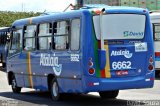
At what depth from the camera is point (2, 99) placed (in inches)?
715

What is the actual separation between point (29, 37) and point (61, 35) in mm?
2655

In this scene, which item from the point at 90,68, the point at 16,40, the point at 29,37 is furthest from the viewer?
the point at 16,40

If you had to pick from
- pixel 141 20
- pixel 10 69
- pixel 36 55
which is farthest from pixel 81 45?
pixel 10 69

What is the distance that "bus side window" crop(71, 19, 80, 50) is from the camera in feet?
50.5

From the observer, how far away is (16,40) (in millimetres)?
20344

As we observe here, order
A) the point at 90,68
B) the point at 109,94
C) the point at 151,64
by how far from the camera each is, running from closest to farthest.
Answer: the point at 90,68
the point at 151,64
the point at 109,94

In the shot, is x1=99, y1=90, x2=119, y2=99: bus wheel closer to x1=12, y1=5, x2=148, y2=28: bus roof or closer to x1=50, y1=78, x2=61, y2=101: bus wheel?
x1=50, y1=78, x2=61, y2=101: bus wheel

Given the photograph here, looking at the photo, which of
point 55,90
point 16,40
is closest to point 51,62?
point 55,90

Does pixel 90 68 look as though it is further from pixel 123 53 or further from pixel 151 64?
pixel 151 64

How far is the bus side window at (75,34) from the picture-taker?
15.4m

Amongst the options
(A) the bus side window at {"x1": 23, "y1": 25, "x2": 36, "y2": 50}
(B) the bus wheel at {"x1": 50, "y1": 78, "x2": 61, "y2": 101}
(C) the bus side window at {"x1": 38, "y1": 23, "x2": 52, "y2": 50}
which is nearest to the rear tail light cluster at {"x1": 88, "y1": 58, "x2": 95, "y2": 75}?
(B) the bus wheel at {"x1": 50, "y1": 78, "x2": 61, "y2": 101}

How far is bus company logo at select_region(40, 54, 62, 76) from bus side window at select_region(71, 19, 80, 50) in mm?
1058

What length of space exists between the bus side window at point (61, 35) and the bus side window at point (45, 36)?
0.42 m

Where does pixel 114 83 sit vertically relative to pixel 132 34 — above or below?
below
